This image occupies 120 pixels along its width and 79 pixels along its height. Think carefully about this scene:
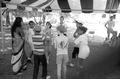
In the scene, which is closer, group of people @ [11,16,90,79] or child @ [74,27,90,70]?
group of people @ [11,16,90,79]

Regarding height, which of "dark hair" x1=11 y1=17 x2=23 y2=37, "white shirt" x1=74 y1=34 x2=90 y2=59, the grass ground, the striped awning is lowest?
the grass ground

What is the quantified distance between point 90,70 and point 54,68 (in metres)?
1.23

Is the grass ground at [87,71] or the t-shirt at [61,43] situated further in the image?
the grass ground at [87,71]

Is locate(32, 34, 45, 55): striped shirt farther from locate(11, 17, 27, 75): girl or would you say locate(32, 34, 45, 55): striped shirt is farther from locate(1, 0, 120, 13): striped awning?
locate(1, 0, 120, 13): striped awning

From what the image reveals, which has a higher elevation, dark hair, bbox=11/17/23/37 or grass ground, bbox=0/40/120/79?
dark hair, bbox=11/17/23/37

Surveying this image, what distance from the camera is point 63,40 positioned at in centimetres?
295

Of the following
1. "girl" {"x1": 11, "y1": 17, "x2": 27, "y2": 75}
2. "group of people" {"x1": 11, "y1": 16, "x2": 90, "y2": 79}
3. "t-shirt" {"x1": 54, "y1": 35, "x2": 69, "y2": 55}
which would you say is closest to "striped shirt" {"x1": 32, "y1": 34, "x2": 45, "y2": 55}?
"group of people" {"x1": 11, "y1": 16, "x2": 90, "y2": 79}

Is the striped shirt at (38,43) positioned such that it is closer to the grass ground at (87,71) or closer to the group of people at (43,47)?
the group of people at (43,47)

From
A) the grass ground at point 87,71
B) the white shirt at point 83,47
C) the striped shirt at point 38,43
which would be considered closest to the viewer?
the striped shirt at point 38,43

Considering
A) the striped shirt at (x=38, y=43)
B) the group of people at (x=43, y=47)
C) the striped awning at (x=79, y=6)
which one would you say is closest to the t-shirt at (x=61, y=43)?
the group of people at (x=43, y=47)

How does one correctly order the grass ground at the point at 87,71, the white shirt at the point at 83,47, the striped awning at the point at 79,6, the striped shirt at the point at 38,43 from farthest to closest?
the striped awning at the point at 79,6, the grass ground at the point at 87,71, the white shirt at the point at 83,47, the striped shirt at the point at 38,43

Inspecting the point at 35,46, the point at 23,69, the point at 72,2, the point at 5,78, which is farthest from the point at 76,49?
the point at 72,2

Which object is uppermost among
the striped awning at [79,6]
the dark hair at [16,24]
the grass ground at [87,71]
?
the striped awning at [79,6]

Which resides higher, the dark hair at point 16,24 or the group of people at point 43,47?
the dark hair at point 16,24
